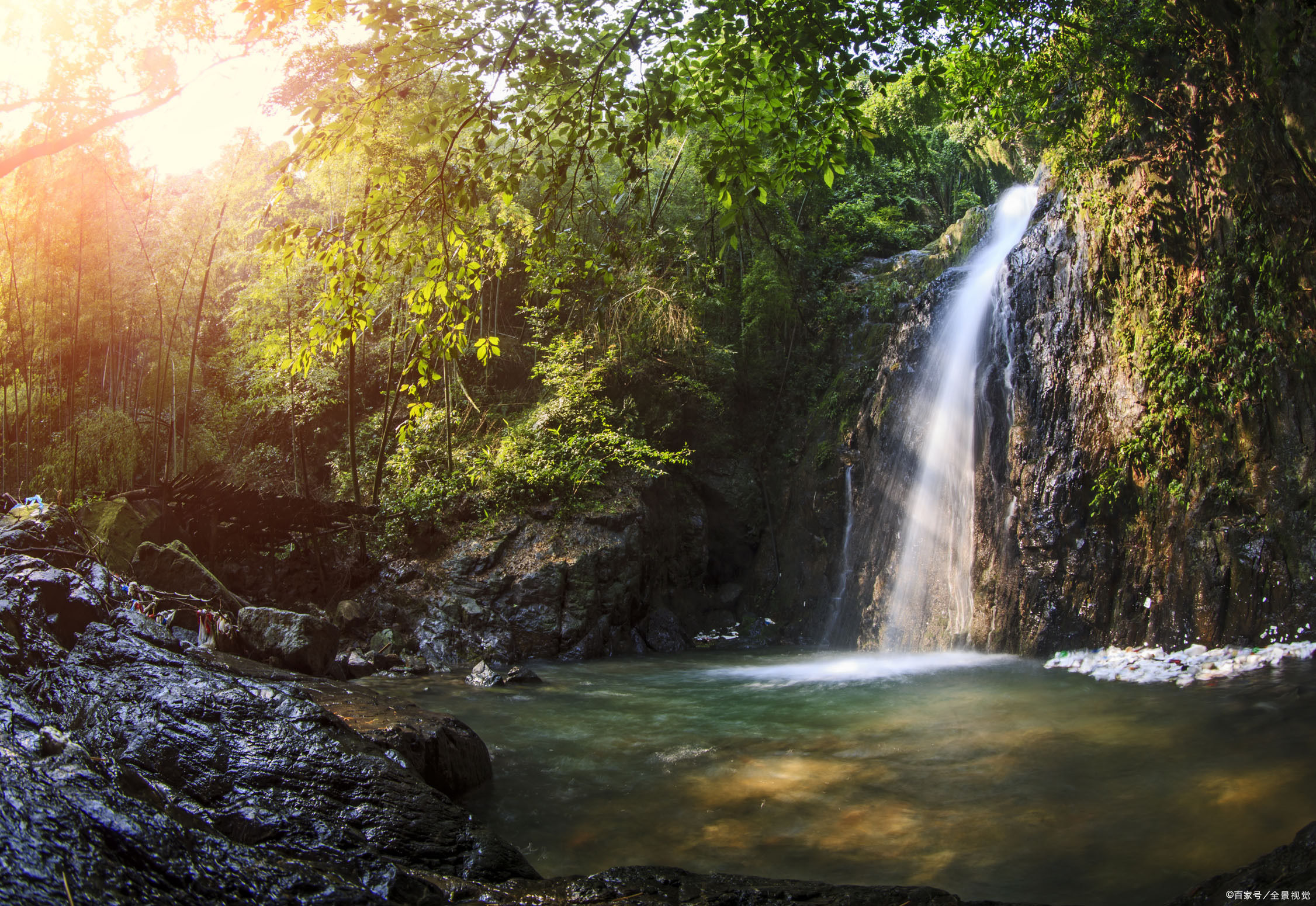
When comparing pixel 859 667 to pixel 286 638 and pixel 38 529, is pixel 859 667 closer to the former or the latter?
pixel 286 638

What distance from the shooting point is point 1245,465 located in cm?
757

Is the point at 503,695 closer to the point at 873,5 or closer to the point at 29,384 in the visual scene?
the point at 873,5

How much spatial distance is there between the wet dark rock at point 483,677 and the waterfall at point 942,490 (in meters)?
5.87

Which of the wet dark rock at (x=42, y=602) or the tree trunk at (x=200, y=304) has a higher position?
the tree trunk at (x=200, y=304)

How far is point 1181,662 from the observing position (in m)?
7.30

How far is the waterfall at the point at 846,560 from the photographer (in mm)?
13039

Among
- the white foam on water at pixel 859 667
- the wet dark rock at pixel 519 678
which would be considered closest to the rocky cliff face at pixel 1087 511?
the white foam on water at pixel 859 667

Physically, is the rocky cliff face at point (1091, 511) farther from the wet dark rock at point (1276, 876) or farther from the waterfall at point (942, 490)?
the wet dark rock at point (1276, 876)

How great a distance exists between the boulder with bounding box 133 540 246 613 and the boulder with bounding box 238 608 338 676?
2481 mm

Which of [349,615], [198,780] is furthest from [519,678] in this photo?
[198,780]

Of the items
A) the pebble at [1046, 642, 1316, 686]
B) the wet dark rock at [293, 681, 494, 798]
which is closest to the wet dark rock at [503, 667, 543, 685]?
the wet dark rock at [293, 681, 494, 798]

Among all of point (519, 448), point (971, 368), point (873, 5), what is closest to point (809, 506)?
point (971, 368)

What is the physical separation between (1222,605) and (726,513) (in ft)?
29.3

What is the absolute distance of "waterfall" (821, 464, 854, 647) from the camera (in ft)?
42.8
